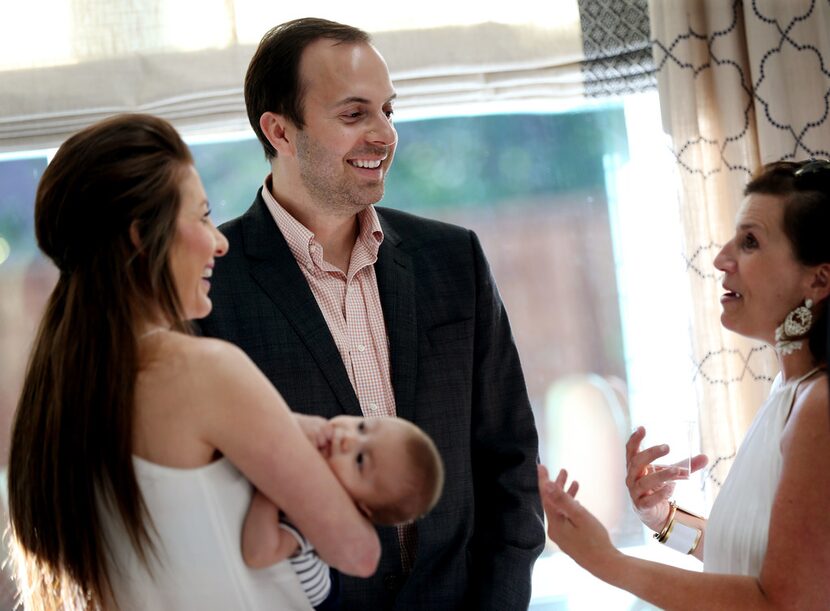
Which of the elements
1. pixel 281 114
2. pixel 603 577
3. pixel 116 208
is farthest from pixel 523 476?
pixel 116 208

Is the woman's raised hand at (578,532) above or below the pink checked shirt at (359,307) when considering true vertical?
below

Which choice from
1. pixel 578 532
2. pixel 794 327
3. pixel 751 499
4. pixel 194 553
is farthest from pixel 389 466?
pixel 794 327

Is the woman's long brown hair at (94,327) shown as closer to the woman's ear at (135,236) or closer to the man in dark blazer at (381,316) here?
the woman's ear at (135,236)

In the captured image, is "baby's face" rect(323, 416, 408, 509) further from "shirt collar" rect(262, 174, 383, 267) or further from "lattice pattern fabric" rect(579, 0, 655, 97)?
"lattice pattern fabric" rect(579, 0, 655, 97)

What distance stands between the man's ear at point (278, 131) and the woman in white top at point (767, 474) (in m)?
1.02

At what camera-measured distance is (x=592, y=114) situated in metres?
3.25

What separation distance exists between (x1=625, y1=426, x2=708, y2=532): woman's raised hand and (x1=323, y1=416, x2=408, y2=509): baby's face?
89 centimetres

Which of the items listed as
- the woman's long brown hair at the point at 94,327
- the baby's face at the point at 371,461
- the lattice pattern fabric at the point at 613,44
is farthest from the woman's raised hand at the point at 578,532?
A: the lattice pattern fabric at the point at 613,44

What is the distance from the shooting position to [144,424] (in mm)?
1282

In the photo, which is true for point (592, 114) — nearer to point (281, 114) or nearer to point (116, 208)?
point (281, 114)

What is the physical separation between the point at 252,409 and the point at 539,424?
2083 millimetres

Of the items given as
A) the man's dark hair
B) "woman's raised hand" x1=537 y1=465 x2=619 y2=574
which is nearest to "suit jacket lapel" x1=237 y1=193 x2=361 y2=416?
the man's dark hair

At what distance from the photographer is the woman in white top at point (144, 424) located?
4.15ft

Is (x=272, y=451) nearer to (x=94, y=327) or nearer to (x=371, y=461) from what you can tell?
(x=371, y=461)
